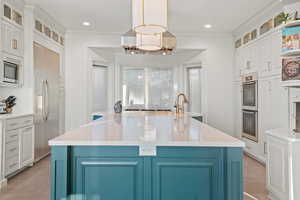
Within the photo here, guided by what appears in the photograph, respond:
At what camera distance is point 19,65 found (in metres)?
3.94

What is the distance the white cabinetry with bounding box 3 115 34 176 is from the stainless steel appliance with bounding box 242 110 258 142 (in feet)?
13.6

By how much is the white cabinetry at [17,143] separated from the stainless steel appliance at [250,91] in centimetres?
415

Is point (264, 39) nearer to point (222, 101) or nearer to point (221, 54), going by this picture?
point (221, 54)

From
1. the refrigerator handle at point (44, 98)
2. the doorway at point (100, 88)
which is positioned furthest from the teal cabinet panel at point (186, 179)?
the doorway at point (100, 88)

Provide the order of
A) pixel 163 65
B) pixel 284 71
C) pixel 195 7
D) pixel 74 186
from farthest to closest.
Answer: pixel 163 65
pixel 195 7
pixel 284 71
pixel 74 186

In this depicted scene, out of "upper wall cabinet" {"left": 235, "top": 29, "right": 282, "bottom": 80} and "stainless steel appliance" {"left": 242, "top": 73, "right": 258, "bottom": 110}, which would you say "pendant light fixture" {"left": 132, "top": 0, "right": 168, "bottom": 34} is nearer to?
"upper wall cabinet" {"left": 235, "top": 29, "right": 282, "bottom": 80}

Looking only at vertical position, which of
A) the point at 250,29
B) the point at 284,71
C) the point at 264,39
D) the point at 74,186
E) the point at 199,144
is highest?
the point at 250,29

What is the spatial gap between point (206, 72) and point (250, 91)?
1.44 meters

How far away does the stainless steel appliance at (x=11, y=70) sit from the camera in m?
3.51

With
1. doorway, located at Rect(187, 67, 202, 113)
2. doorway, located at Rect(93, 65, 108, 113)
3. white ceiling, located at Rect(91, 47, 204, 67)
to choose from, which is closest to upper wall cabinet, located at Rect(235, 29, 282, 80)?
doorway, located at Rect(187, 67, 202, 113)

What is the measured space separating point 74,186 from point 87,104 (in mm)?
4339

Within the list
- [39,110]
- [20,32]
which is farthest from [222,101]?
[20,32]

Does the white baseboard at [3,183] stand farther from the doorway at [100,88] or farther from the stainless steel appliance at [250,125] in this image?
the stainless steel appliance at [250,125]

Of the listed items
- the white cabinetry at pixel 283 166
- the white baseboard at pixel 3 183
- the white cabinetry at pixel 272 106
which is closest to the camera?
the white cabinetry at pixel 283 166
